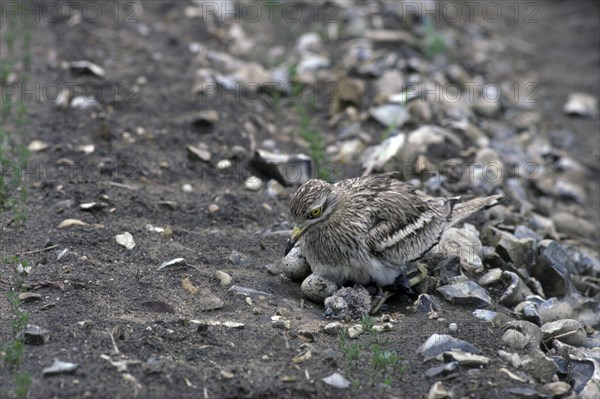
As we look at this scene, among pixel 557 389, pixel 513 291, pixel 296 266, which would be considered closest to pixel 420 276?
pixel 513 291

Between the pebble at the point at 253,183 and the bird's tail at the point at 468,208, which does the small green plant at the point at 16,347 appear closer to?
the pebble at the point at 253,183

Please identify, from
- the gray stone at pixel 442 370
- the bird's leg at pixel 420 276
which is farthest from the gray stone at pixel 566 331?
the gray stone at pixel 442 370

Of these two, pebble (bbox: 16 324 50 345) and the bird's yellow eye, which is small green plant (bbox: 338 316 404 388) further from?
pebble (bbox: 16 324 50 345)

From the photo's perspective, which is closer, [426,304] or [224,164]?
[426,304]

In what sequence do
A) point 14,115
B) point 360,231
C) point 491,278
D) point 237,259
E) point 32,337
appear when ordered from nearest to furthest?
point 32,337, point 360,231, point 237,259, point 491,278, point 14,115

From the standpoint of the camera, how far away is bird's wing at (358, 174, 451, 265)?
21.0 ft

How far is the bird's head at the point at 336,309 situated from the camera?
598cm

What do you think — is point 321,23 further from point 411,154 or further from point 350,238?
point 350,238

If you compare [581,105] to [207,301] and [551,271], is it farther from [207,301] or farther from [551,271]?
[207,301]

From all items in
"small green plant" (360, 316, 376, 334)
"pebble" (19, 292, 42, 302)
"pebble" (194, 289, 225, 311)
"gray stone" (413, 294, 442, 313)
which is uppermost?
"pebble" (19, 292, 42, 302)

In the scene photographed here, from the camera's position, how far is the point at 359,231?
6410 millimetres

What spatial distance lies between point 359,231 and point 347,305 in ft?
2.19

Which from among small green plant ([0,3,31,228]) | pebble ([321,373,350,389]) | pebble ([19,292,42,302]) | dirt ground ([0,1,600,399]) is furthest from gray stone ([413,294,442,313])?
small green plant ([0,3,31,228])

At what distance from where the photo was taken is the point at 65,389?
15.1ft
